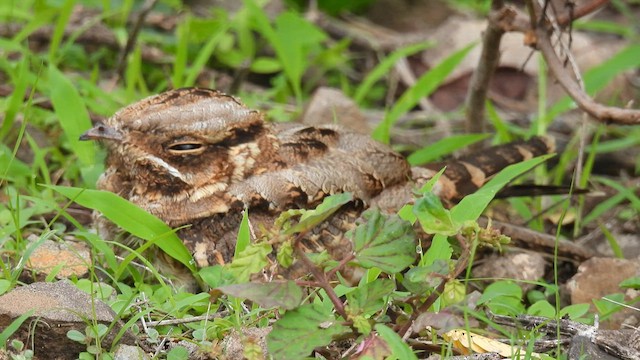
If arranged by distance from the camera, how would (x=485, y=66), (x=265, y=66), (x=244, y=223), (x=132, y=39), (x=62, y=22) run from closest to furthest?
(x=244, y=223) < (x=485, y=66) < (x=62, y=22) < (x=132, y=39) < (x=265, y=66)

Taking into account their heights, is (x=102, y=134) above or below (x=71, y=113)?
above

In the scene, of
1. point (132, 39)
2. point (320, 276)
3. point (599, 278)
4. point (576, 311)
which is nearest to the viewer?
point (320, 276)

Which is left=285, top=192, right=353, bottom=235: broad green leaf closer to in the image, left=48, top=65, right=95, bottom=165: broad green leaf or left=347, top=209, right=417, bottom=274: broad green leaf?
left=347, top=209, right=417, bottom=274: broad green leaf

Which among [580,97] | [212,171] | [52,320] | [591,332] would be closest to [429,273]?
[591,332]

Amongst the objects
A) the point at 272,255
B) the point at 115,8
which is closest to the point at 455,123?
the point at 115,8

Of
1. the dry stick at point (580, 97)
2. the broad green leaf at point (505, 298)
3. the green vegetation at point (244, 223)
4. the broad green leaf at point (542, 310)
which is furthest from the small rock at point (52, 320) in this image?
the dry stick at point (580, 97)

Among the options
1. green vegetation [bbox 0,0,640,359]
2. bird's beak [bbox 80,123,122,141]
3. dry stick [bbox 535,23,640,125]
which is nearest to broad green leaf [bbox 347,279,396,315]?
green vegetation [bbox 0,0,640,359]

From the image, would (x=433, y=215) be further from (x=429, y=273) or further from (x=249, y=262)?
(x=249, y=262)
